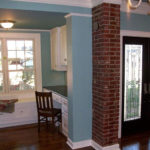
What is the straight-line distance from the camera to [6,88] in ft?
15.0

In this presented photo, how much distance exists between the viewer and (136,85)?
368cm

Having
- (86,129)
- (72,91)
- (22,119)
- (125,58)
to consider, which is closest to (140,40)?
(125,58)

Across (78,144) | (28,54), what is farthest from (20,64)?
(78,144)

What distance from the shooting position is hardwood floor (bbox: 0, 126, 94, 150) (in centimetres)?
327

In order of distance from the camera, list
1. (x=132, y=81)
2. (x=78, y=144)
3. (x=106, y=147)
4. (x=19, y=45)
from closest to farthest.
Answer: (x=106, y=147) < (x=78, y=144) < (x=132, y=81) < (x=19, y=45)

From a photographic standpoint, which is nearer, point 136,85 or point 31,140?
point 31,140

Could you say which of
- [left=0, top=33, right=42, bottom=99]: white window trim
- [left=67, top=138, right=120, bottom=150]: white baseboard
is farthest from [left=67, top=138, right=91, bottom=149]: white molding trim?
[left=0, top=33, right=42, bottom=99]: white window trim

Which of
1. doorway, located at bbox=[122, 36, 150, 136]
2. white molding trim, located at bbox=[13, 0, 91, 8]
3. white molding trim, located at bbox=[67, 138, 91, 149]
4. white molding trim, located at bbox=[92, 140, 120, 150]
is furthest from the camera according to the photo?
doorway, located at bbox=[122, 36, 150, 136]

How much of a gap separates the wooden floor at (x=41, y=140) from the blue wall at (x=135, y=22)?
213cm

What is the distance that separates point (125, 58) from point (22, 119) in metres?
2.74

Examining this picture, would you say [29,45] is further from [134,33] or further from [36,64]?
[134,33]

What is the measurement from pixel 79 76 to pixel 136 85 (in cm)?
132

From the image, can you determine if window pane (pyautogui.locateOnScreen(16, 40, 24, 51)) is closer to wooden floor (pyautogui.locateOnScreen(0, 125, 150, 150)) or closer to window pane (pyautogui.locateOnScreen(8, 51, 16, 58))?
window pane (pyautogui.locateOnScreen(8, 51, 16, 58))

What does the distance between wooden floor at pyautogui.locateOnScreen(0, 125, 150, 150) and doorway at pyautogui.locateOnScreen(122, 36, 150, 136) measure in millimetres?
257
